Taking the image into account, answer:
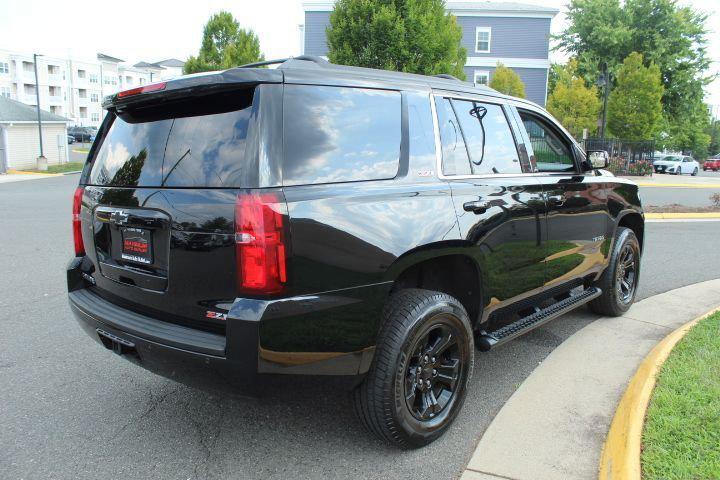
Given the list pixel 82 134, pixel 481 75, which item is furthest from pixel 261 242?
pixel 82 134

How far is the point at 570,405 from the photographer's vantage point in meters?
3.64

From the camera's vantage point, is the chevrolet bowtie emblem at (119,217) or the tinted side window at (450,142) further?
the tinted side window at (450,142)

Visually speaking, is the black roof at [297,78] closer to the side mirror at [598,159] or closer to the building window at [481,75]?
the side mirror at [598,159]

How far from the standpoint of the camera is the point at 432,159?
3.25m

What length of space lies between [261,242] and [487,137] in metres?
1.98

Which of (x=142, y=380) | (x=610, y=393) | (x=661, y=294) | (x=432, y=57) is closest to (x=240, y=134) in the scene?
(x=142, y=380)

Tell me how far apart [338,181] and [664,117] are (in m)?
40.9

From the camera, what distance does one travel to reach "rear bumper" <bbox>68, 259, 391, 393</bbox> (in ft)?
8.05

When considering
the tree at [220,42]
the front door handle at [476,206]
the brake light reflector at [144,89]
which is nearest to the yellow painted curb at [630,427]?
the front door handle at [476,206]

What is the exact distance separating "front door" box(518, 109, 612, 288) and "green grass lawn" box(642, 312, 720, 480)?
3.08 ft

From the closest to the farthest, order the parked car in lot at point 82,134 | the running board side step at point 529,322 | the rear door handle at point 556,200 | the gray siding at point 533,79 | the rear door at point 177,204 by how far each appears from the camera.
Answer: the rear door at point 177,204, the running board side step at point 529,322, the rear door handle at point 556,200, the gray siding at point 533,79, the parked car in lot at point 82,134

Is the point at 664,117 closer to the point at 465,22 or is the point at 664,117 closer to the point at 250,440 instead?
the point at 465,22

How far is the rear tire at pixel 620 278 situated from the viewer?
5180 millimetres

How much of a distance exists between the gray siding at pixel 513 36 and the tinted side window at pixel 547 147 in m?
32.7
